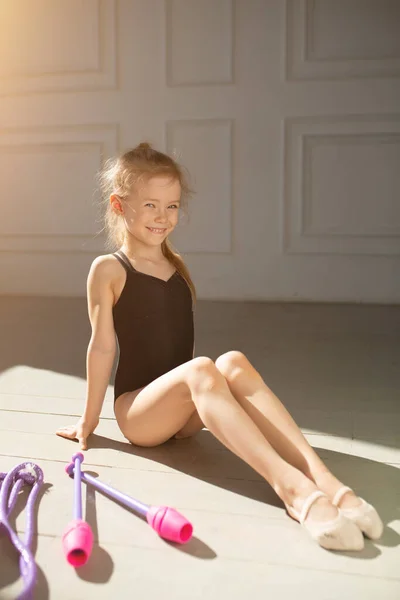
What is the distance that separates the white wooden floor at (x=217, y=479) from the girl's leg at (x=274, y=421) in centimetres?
8

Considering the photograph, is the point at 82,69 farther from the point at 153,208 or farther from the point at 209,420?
the point at 209,420

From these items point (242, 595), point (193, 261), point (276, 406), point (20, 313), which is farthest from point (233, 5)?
point (242, 595)

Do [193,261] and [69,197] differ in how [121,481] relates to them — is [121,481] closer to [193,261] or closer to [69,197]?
[193,261]

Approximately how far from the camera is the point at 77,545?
88 centimetres

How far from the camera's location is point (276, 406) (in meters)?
1.11

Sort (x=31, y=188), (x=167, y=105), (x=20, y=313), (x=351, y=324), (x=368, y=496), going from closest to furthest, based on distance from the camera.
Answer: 1. (x=368, y=496)
2. (x=351, y=324)
3. (x=20, y=313)
4. (x=167, y=105)
5. (x=31, y=188)

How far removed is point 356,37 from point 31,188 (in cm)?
160

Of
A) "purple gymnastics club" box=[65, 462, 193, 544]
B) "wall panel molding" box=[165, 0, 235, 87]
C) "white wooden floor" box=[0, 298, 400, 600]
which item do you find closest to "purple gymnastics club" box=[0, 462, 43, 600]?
"white wooden floor" box=[0, 298, 400, 600]

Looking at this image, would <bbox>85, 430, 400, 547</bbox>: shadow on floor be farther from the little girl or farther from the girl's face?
the girl's face

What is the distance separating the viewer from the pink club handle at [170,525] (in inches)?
36.7

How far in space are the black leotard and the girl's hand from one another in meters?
0.08

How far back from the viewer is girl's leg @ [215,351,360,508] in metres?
1.03

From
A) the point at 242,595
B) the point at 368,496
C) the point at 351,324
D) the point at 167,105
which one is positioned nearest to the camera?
the point at 242,595


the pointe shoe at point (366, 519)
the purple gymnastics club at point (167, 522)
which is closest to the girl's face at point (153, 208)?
the purple gymnastics club at point (167, 522)
